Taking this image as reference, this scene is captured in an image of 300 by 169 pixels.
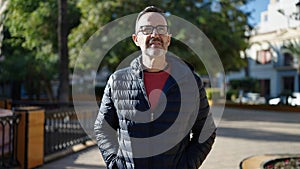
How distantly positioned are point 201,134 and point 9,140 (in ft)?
14.0

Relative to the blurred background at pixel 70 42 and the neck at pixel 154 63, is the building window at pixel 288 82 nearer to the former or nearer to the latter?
the blurred background at pixel 70 42

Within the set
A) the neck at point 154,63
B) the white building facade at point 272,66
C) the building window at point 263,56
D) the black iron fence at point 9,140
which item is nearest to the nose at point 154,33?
the neck at point 154,63

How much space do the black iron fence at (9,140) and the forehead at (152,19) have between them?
3.69 metres

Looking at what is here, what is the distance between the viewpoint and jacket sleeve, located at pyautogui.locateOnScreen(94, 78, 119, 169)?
2.11 metres

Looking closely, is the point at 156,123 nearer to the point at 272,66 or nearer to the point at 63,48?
the point at 63,48

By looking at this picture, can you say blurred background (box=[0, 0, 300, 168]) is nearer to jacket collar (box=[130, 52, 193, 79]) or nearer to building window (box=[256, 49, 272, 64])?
jacket collar (box=[130, 52, 193, 79])

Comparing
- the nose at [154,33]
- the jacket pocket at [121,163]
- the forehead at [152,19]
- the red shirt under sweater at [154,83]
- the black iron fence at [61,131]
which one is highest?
the forehead at [152,19]

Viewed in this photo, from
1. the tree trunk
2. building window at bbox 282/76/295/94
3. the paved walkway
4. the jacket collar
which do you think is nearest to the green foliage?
the tree trunk

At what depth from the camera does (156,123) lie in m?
1.98

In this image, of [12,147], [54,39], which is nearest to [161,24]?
[12,147]

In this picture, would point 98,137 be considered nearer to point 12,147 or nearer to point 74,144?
point 12,147

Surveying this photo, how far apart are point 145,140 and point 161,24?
67 centimetres

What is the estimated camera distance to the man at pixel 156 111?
198 cm

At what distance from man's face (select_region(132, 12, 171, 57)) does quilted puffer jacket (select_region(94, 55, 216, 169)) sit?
0.14m
